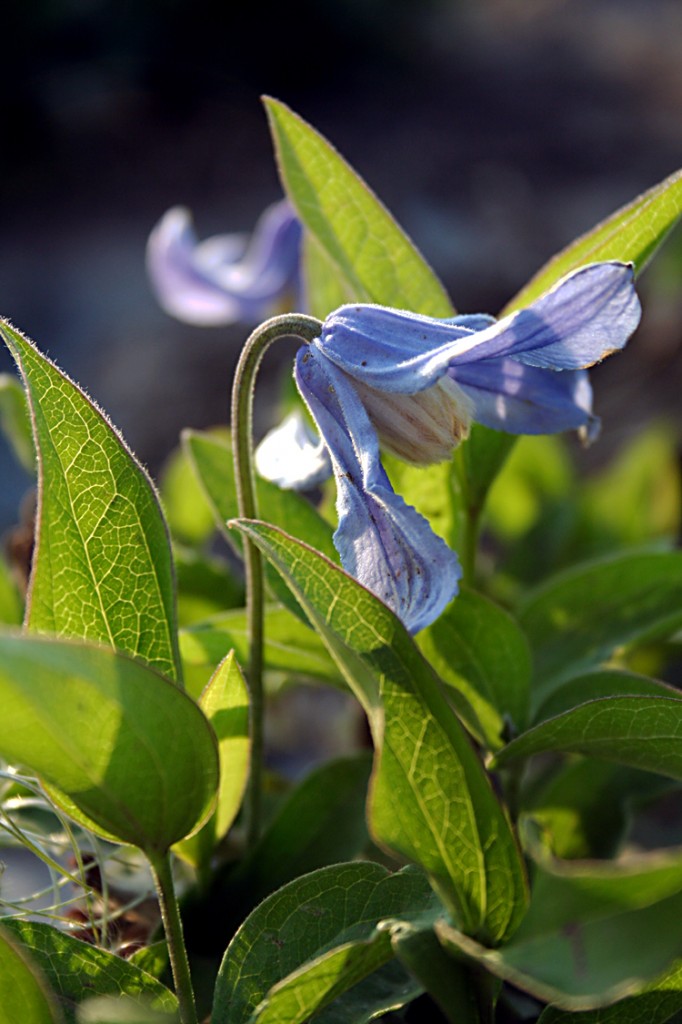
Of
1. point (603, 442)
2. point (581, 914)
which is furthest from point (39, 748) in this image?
point (603, 442)

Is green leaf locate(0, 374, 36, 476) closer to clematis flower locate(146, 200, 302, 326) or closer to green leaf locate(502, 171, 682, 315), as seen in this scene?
clematis flower locate(146, 200, 302, 326)

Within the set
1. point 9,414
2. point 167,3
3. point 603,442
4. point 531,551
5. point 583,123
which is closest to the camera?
point 9,414

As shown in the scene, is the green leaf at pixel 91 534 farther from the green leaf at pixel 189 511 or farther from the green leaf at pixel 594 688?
the green leaf at pixel 189 511

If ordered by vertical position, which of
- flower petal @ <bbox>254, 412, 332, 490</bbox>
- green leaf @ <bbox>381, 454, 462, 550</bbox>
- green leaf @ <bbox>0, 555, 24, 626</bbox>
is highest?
flower petal @ <bbox>254, 412, 332, 490</bbox>

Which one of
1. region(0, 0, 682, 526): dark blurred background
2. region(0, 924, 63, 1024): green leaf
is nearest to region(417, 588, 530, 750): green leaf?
region(0, 924, 63, 1024): green leaf

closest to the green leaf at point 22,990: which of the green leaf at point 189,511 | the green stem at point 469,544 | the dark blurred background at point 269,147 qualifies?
the green stem at point 469,544

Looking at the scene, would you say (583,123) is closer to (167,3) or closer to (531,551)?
(167,3)

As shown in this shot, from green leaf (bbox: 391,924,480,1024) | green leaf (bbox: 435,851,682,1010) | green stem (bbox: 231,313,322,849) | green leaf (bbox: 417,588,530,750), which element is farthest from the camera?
green leaf (bbox: 417,588,530,750)
